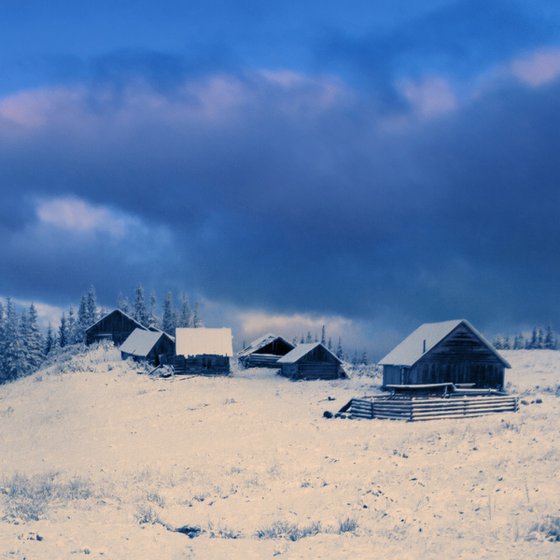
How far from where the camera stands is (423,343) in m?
44.9

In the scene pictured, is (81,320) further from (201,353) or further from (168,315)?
(201,353)

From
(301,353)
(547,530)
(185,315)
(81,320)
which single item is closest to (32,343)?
(81,320)

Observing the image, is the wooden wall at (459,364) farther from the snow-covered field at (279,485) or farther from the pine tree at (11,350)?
the pine tree at (11,350)

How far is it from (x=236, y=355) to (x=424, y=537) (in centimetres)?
6479

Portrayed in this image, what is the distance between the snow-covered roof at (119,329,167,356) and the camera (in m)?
70.4

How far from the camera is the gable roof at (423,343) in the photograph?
4362 centimetres

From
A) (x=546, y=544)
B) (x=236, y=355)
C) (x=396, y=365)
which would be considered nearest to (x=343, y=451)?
(x=546, y=544)

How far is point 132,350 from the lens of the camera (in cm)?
7412

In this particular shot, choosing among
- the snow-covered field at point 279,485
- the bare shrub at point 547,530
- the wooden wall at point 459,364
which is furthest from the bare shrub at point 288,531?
the wooden wall at point 459,364

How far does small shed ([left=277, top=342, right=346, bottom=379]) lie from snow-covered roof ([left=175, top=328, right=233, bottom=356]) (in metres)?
7.91

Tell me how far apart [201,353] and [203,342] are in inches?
87.2

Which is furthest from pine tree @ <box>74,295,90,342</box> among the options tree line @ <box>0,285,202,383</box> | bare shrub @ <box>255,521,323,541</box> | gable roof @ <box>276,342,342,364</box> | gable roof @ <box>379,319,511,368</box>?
bare shrub @ <box>255,521,323,541</box>

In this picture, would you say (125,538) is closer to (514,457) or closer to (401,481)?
(401,481)

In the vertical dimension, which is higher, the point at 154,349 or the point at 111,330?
the point at 111,330
